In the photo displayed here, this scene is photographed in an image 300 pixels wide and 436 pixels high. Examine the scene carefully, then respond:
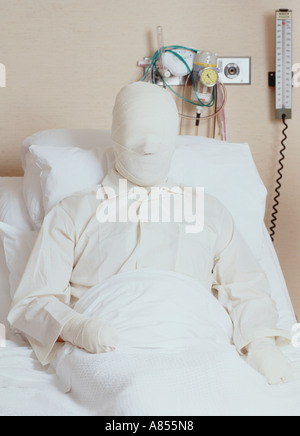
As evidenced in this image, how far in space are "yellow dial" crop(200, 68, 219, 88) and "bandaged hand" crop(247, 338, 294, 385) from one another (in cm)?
109

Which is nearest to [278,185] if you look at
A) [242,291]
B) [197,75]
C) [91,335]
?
[197,75]

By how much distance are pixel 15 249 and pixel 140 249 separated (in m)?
0.40

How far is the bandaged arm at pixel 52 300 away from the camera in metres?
1.40

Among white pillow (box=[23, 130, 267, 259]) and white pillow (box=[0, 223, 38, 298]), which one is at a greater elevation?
white pillow (box=[23, 130, 267, 259])

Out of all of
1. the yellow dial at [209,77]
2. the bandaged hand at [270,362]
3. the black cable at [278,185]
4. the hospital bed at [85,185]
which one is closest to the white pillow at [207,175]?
the hospital bed at [85,185]

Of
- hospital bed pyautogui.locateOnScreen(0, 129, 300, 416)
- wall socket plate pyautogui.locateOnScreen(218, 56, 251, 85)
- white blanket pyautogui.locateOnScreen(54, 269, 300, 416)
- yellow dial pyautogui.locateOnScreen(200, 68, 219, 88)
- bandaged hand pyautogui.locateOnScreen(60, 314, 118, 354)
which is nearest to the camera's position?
white blanket pyautogui.locateOnScreen(54, 269, 300, 416)

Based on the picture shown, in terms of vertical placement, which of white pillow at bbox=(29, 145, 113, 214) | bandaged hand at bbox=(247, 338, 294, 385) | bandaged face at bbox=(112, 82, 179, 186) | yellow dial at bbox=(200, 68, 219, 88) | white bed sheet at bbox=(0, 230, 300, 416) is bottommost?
bandaged hand at bbox=(247, 338, 294, 385)

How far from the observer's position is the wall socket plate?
236cm

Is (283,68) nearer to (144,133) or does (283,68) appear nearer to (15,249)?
(144,133)

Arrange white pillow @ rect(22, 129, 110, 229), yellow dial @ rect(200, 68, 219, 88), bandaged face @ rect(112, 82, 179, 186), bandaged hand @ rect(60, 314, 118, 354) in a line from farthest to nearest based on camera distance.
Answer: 1. yellow dial @ rect(200, 68, 219, 88)
2. white pillow @ rect(22, 129, 110, 229)
3. bandaged face @ rect(112, 82, 179, 186)
4. bandaged hand @ rect(60, 314, 118, 354)

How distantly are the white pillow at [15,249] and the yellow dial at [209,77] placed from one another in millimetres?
887

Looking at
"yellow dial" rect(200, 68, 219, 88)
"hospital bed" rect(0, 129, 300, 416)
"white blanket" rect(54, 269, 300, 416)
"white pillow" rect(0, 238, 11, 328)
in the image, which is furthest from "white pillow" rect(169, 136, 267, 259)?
"white pillow" rect(0, 238, 11, 328)

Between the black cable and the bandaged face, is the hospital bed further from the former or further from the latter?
the black cable

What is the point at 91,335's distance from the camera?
4.37 ft
